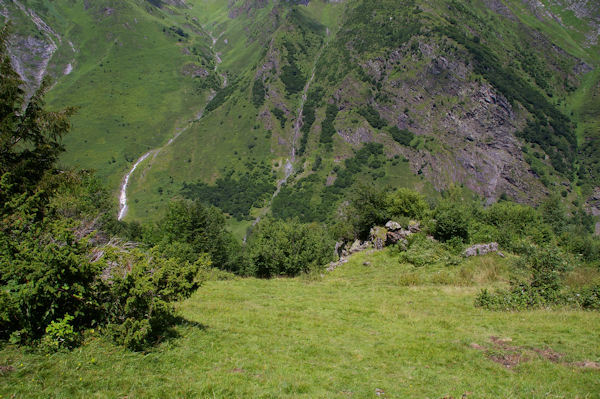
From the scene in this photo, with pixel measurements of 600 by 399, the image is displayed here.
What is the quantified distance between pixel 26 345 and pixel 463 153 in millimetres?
206578

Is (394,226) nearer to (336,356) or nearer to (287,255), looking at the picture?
(287,255)

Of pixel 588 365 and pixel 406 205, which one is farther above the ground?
pixel 406 205

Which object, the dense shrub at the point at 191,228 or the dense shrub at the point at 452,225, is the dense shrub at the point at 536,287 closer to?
the dense shrub at the point at 452,225

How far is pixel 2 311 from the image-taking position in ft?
24.7

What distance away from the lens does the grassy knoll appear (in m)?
7.37

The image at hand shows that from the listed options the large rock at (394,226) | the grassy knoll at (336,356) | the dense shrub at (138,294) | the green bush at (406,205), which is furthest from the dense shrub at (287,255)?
the dense shrub at (138,294)

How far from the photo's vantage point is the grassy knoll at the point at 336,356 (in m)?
7.37

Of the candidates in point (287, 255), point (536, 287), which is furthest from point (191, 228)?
point (536, 287)

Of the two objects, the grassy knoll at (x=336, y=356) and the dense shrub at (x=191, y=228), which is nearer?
the grassy knoll at (x=336, y=356)

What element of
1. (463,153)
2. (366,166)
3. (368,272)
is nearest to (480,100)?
(463,153)

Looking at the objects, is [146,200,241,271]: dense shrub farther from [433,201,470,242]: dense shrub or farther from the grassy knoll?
[433,201,470,242]: dense shrub

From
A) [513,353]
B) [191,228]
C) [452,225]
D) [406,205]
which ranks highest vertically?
[452,225]

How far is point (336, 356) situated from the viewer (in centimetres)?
1035

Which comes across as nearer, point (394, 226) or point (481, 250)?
point (481, 250)
